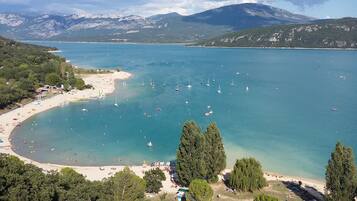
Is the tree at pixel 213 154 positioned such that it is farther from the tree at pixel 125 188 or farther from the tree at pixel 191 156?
the tree at pixel 125 188

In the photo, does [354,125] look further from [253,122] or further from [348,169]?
[348,169]

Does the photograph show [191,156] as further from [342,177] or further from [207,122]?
[207,122]

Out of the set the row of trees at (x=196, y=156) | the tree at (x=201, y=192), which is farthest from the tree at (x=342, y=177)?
the row of trees at (x=196, y=156)

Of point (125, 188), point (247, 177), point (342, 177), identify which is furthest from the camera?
point (247, 177)

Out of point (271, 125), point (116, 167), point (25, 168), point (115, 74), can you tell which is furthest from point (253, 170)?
point (115, 74)

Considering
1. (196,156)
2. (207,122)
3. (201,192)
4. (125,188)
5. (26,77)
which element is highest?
(125,188)

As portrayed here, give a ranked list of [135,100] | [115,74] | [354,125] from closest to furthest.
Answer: [354,125], [135,100], [115,74]

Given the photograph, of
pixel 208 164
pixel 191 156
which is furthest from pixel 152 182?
pixel 208 164
